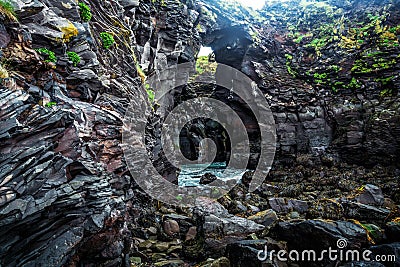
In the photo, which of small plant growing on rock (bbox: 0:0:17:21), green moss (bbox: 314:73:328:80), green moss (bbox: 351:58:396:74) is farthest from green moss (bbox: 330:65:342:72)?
small plant growing on rock (bbox: 0:0:17:21)

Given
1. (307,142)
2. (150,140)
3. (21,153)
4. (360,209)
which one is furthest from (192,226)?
(307,142)

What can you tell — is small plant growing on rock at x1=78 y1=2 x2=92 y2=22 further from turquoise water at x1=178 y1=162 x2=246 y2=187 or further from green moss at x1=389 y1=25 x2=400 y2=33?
green moss at x1=389 y1=25 x2=400 y2=33

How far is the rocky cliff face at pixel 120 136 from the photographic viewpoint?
4277mm

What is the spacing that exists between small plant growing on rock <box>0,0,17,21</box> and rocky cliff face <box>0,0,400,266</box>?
0.10 meters

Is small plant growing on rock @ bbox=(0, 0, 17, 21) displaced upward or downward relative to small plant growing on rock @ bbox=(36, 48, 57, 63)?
upward

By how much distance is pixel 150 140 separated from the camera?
13008 mm

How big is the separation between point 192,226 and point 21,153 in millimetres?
7554

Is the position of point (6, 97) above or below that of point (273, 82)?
below

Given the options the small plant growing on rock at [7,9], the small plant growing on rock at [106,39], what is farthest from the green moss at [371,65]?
the small plant growing on rock at [7,9]

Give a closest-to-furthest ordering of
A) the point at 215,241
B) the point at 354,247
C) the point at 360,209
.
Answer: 1. the point at 354,247
2. the point at 215,241
3. the point at 360,209

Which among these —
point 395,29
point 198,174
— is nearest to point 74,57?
point 198,174

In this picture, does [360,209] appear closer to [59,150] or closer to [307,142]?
[59,150]

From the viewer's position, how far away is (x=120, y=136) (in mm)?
8242

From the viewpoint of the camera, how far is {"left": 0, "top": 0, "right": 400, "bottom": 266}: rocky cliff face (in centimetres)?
428
